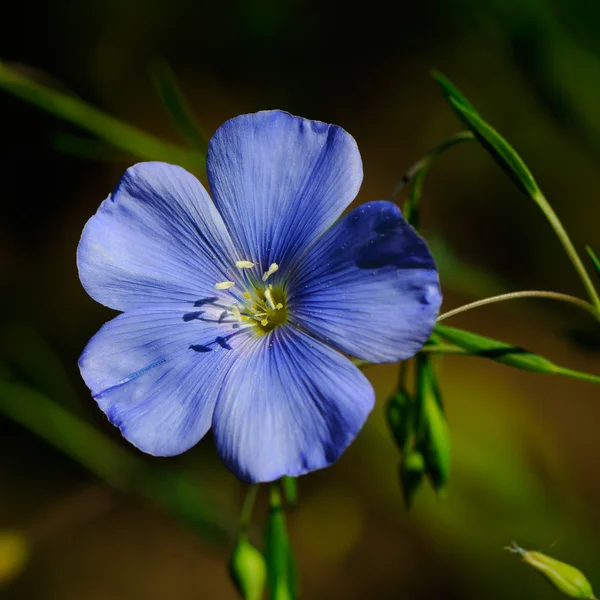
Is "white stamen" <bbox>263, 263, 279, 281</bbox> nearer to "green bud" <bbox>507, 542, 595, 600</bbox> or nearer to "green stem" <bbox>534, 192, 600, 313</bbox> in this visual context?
"green stem" <bbox>534, 192, 600, 313</bbox>

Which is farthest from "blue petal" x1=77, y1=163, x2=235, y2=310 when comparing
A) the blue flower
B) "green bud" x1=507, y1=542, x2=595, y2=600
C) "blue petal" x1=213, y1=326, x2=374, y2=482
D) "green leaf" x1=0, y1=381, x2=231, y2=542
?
"green leaf" x1=0, y1=381, x2=231, y2=542

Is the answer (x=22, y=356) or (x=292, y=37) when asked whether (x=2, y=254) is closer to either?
(x=22, y=356)

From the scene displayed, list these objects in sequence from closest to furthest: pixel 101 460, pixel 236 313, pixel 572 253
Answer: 1. pixel 572 253
2. pixel 236 313
3. pixel 101 460

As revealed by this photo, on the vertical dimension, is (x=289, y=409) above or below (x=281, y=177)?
below

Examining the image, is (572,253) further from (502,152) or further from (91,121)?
(91,121)

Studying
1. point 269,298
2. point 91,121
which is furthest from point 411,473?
point 91,121
